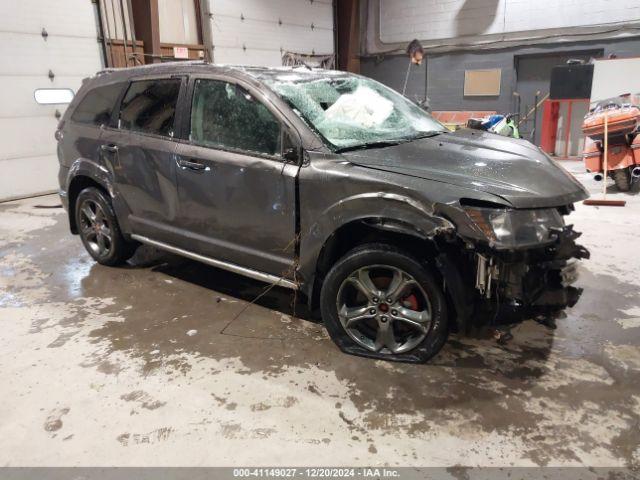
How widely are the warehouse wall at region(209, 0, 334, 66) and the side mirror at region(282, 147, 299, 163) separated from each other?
23.1ft

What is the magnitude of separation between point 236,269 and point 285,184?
0.72 meters

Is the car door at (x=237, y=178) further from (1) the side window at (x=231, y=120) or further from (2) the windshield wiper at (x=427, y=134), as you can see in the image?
(2) the windshield wiper at (x=427, y=134)

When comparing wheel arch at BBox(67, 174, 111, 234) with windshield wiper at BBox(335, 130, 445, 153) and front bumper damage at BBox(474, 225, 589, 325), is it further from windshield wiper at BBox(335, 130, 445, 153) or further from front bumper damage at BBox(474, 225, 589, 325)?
front bumper damage at BBox(474, 225, 589, 325)

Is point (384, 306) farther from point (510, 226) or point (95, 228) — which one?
point (95, 228)

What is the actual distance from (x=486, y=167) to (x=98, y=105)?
3.02 m

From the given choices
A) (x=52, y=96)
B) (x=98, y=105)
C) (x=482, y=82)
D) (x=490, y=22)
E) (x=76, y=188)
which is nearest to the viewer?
(x=98, y=105)

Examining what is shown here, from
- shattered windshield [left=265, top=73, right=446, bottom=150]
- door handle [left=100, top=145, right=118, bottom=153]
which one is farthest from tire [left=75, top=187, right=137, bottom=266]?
shattered windshield [left=265, top=73, right=446, bottom=150]

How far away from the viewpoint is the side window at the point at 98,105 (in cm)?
371

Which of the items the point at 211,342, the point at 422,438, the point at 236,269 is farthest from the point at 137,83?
the point at 422,438

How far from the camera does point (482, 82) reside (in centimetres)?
1026

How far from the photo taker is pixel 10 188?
286 inches

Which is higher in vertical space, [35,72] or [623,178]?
[35,72]

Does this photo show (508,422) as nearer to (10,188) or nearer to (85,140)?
(85,140)

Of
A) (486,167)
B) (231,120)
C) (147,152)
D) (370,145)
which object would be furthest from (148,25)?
(486,167)
